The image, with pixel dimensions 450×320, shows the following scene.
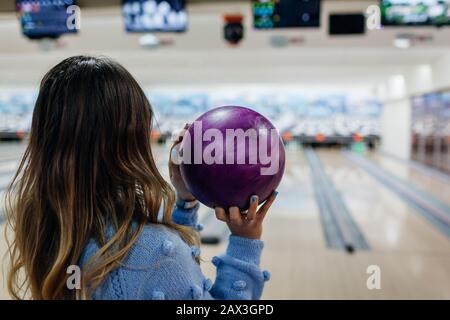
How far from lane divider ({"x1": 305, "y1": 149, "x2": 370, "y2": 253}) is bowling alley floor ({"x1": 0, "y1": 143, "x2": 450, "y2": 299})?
6 centimetres

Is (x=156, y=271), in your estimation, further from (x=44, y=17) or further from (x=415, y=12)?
(x=44, y=17)

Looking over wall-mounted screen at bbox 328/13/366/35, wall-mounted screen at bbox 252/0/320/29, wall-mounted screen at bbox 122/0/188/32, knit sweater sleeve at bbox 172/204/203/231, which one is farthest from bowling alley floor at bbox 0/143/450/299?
wall-mounted screen at bbox 328/13/366/35

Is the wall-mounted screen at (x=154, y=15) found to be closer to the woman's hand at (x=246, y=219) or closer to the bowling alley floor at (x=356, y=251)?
the bowling alley floor at (x=356, y=251)

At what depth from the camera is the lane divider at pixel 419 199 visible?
15.9ft

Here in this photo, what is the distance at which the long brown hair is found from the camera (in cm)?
80

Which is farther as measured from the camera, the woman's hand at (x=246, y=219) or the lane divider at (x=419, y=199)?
the lane divider at (x=419, y=199)

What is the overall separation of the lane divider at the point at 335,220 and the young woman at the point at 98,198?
3.12m

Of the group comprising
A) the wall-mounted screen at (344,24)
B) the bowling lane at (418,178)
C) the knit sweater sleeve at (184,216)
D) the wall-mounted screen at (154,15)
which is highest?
the wall-mounted screen at (154,15)

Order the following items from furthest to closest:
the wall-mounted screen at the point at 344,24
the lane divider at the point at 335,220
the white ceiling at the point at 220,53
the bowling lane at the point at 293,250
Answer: the white ceiling at the point at 220,53 < the lane divider at the point at 335,220 < the wall-mounted screen at the point at 344,24 < the bowling lane at the point at 293,250

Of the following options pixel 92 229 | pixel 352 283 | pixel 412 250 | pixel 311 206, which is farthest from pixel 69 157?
pixel 311 206

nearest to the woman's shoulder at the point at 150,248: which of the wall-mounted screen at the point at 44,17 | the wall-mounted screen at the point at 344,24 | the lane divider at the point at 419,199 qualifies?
the wall-mounted screen at the point at 44,17

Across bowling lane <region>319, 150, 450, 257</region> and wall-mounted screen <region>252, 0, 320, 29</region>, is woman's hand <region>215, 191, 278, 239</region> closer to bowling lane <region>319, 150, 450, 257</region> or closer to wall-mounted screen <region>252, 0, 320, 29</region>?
wall-mounted screen <region>252, 0, 320, 29</region>
